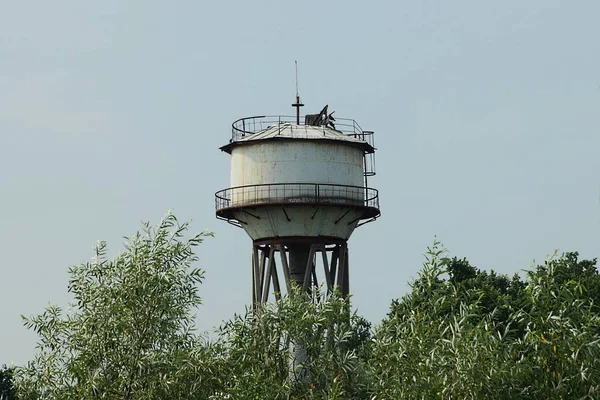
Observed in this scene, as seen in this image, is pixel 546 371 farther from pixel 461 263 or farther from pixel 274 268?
pixel 461 263

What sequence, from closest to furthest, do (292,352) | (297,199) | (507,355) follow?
(507,355), (292,352), (297,199)

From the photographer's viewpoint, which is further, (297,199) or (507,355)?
(297,199)

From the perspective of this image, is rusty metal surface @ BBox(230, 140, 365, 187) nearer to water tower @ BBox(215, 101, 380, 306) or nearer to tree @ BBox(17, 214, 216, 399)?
water tower @ BBox(215, 101, 380, 306)

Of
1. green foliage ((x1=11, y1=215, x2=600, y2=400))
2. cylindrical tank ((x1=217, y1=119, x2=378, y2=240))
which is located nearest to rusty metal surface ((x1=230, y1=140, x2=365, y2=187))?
cylindrical tank ((x1=217, y1=119, x2=378, y2=240))

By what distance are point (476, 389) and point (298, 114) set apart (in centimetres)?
2132

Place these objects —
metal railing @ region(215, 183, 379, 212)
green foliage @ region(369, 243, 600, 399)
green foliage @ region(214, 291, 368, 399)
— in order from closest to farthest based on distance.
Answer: green foliage @ region(369, 243, 600, 399), green foliage @ region(214, 291, 368, 399), metal railing @ region(215, 183, 379, 212)

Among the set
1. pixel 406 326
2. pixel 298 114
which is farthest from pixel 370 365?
pixel 298 114

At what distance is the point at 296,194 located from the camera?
37.6 metres

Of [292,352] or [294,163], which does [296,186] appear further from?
[292,352]

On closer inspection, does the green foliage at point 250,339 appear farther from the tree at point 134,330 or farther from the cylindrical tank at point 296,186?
the cylindrical tank at point 296,186

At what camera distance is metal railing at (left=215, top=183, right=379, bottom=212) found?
37.6m

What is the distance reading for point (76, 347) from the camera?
2506 cm

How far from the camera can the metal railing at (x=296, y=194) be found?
123ft

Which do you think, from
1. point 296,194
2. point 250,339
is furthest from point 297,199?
point 250,339
